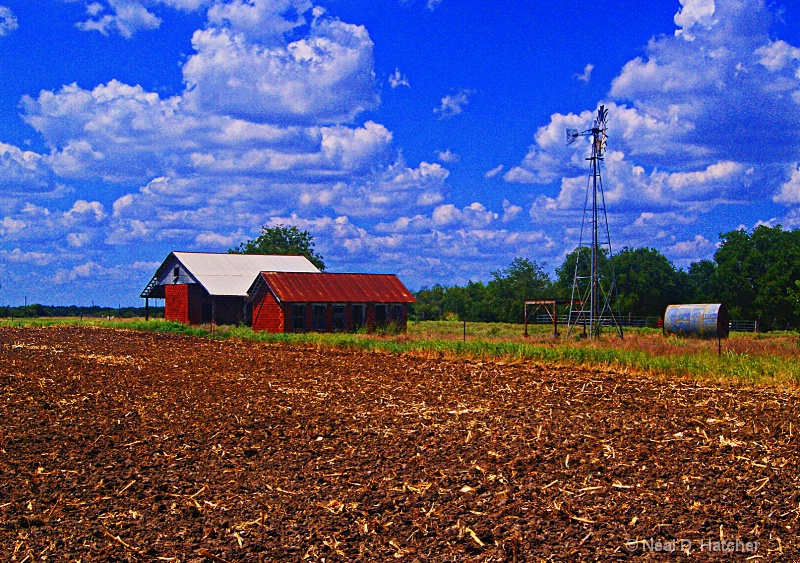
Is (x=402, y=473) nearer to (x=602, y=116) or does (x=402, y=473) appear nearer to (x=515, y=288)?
(x=602, y=116)

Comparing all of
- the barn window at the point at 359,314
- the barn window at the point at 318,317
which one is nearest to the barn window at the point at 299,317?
the barn window at the point at 318,317

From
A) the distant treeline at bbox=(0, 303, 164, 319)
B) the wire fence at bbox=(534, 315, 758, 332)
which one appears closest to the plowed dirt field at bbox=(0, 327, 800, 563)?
the wire fence at bbox=(534, 315, 758, 332)

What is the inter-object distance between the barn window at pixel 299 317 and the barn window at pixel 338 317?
183cm

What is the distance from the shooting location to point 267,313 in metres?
47.8

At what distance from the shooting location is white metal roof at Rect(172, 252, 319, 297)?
55.4m

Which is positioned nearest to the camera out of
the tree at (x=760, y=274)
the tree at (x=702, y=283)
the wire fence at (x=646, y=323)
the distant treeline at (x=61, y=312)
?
the wire fence at (x=646, y=323)

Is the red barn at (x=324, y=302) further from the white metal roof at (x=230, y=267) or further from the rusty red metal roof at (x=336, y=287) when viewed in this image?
the white metal roof at (x=230, y=267)

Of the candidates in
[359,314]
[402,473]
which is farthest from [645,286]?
[402,473]

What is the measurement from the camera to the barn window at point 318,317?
4736 cm

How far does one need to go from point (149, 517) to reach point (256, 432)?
15.1 ft

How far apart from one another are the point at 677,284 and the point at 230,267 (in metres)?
50.0

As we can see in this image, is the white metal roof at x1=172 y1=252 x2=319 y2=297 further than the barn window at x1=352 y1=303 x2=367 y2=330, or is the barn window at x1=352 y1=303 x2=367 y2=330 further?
the white metal roof at x1=172 y1=252 x2=319 y2=297

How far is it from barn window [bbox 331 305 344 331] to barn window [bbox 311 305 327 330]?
59 centimetres

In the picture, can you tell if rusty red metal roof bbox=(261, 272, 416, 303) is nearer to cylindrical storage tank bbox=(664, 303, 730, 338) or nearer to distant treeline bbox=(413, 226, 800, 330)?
cylindrical storage tank bbox=(664, 303, 730, 338)
